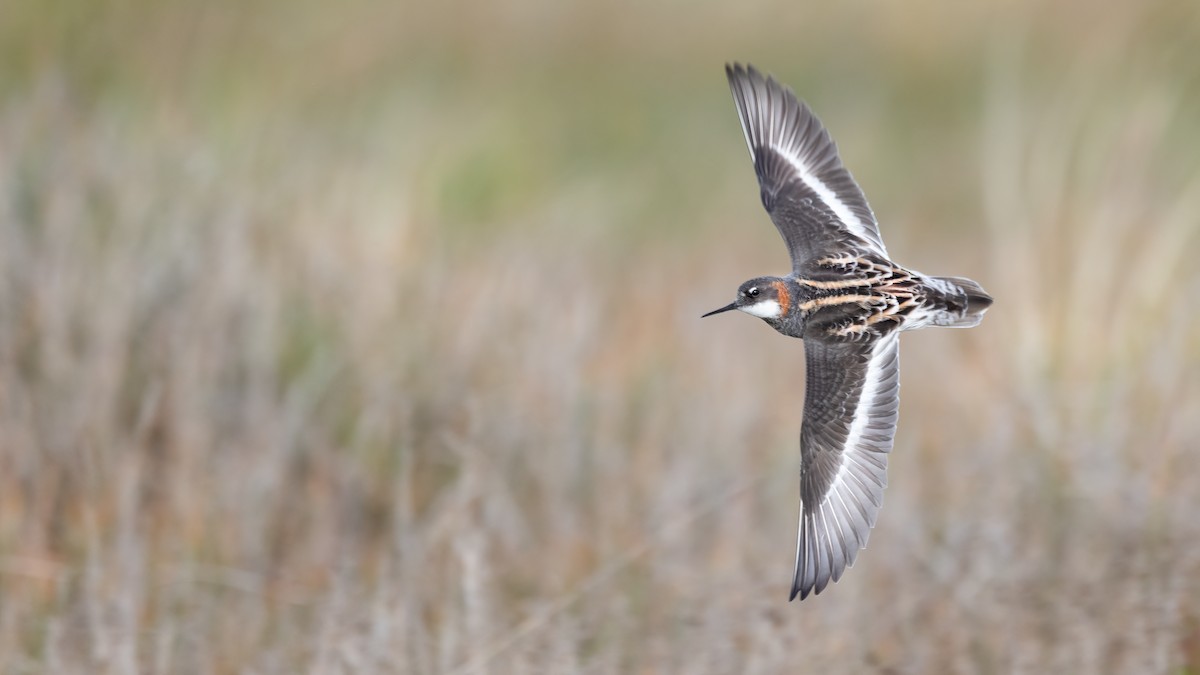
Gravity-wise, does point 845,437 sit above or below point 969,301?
below

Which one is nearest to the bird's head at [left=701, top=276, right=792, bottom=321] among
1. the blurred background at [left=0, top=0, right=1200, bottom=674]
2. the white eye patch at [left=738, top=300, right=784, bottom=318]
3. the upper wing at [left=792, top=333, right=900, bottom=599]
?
the white eye patch at [left=738, top=300, right=784, bottom=318]

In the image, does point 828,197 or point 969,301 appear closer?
point 969,301

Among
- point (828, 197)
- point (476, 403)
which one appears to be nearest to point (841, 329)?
point (828, 197)

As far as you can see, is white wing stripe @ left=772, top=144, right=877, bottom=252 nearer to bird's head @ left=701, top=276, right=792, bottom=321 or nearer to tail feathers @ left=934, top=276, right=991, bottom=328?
tail feathers @ left=934, top=276, right=991, bottom=328

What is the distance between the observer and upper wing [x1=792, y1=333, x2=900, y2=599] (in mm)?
3539

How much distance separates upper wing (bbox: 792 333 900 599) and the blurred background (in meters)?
0.41

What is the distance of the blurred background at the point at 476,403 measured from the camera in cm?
408

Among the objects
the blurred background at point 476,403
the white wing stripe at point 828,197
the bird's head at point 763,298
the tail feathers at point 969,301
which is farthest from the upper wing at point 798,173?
the blurred background at point 476,403

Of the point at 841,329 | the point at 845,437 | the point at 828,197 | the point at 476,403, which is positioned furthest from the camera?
the point at 476,403

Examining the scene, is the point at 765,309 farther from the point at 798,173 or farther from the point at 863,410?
the point at 798,173

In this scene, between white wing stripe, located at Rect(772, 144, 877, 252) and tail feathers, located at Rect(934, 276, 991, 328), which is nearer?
tail feathers, located at Rect(934, 276, 991, 328)

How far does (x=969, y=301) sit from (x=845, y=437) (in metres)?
0.44

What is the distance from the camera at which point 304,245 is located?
5.39 meters

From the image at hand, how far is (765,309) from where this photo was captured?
11.1ft
